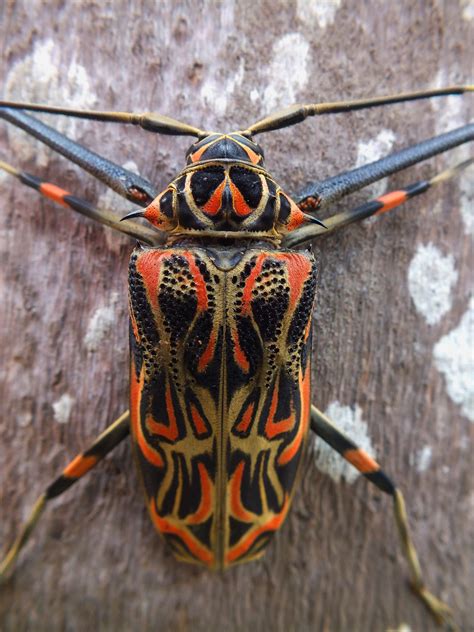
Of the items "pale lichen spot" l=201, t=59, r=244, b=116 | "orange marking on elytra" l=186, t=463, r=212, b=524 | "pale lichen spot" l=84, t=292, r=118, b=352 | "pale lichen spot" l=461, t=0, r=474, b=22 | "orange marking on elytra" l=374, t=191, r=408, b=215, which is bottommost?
"orange marking on elytra" l=186, t=463, r=212, b=524

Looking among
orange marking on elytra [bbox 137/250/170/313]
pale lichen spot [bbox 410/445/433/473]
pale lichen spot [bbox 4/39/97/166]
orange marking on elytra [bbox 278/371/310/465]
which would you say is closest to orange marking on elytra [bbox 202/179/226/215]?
orange marking on elytra [bbox 137/250/170/313]

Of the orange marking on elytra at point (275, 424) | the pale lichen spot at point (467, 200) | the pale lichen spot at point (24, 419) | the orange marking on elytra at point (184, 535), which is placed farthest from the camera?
the pale lichen spot at point (467, 200)

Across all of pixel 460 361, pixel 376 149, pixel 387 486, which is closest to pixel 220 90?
pixel 376 149

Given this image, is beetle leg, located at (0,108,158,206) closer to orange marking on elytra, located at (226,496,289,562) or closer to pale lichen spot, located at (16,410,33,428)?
pale lichen spot, located at (16,410,33,428)

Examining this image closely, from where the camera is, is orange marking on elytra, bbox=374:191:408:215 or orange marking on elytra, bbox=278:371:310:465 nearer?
orange marking on elytra, bbox=278:371:310:465

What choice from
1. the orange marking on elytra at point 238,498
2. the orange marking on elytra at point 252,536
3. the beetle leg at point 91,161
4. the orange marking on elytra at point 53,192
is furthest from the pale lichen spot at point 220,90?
the orange marking on elytra at point 252,536

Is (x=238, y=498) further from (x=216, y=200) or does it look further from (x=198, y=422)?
(x=216, y=200)

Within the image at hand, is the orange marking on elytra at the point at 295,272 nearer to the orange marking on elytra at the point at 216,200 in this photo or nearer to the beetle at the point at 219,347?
the beetle at the point at 219,347

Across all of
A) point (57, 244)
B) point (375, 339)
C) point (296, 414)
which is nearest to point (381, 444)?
point (375, 339)
